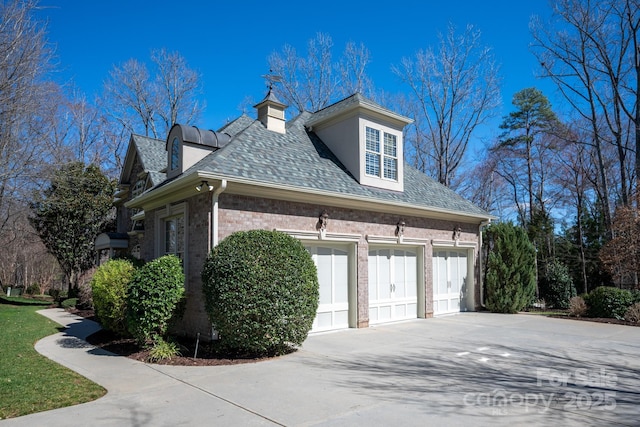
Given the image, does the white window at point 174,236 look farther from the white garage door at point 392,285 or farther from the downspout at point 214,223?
the white garage door at point 392,285

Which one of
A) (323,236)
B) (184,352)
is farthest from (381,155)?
(184,352)

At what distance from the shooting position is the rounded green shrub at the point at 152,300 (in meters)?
8.34

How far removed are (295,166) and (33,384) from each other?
7.63m

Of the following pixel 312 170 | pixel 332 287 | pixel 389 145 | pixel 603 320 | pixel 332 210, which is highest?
pixel 389 145

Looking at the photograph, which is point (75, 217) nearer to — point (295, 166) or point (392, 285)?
point (295, 166)

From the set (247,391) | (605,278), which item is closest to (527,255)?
(605,278)

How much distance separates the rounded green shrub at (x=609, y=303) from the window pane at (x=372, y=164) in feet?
29.5

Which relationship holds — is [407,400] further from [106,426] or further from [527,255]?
[527,255]

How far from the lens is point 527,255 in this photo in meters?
A: 16.4

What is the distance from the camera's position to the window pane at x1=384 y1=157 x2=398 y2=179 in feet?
46.3

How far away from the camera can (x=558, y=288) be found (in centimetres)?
1902

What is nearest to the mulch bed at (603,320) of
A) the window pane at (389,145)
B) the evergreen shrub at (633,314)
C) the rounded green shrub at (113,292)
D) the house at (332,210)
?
the evergreen shrub at (633,314)

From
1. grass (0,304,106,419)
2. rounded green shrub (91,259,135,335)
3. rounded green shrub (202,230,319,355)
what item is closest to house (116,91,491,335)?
rounded green shrub (202,230,319,355)

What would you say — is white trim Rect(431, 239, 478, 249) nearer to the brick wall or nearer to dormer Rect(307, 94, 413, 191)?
the brick wall
